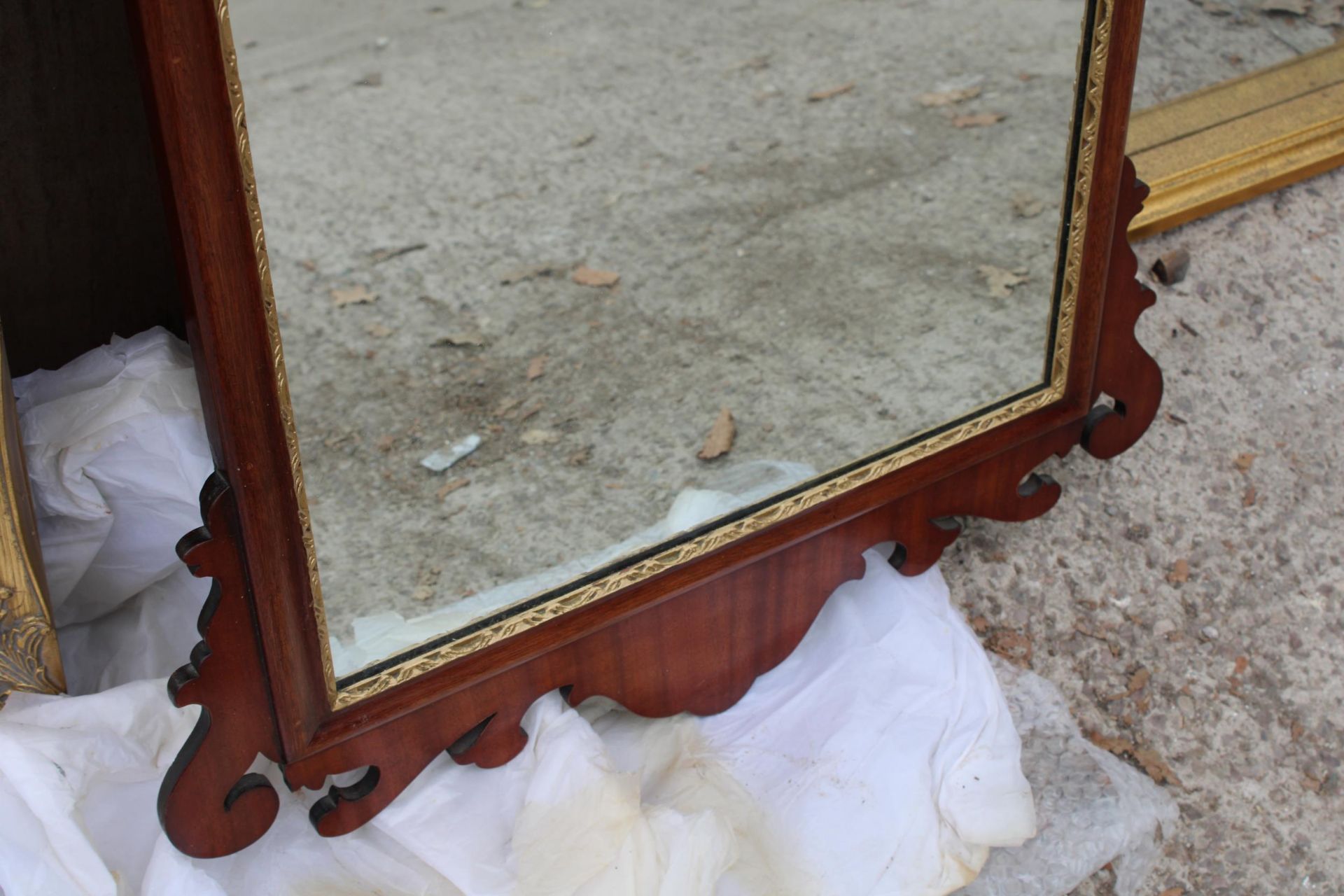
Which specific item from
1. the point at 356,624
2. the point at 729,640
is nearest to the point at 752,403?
the point at 729,640

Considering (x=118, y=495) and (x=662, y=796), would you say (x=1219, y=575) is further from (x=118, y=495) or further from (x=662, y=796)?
(x=118, y=495)

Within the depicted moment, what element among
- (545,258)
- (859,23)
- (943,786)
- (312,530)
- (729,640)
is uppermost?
(859,23)

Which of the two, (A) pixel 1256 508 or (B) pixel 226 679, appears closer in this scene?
(B) pixel 226 679

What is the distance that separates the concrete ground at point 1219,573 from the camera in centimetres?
167

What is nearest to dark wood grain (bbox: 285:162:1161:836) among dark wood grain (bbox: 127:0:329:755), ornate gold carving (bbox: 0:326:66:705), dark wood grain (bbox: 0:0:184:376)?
dark wood grain (bbox: 127:0:329:755)

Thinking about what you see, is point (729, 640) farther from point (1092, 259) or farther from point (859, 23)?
point (859, 23)

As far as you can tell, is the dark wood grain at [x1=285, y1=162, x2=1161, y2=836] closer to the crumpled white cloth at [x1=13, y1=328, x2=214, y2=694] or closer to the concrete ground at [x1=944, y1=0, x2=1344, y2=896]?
the concrete ground at [x1=944, y1=0, x2=1344, y2=896]

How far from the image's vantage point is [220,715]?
48.1 inches

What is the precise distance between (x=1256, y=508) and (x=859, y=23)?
881 mm

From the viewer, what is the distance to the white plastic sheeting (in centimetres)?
128

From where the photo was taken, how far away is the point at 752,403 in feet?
5.19

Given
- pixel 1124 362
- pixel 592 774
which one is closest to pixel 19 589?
pixel 592 774

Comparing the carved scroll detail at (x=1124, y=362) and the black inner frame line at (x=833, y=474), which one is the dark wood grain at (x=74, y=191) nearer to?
the black inner frame line at (x=833, y=474)

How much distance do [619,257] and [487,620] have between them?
1.51 ft
